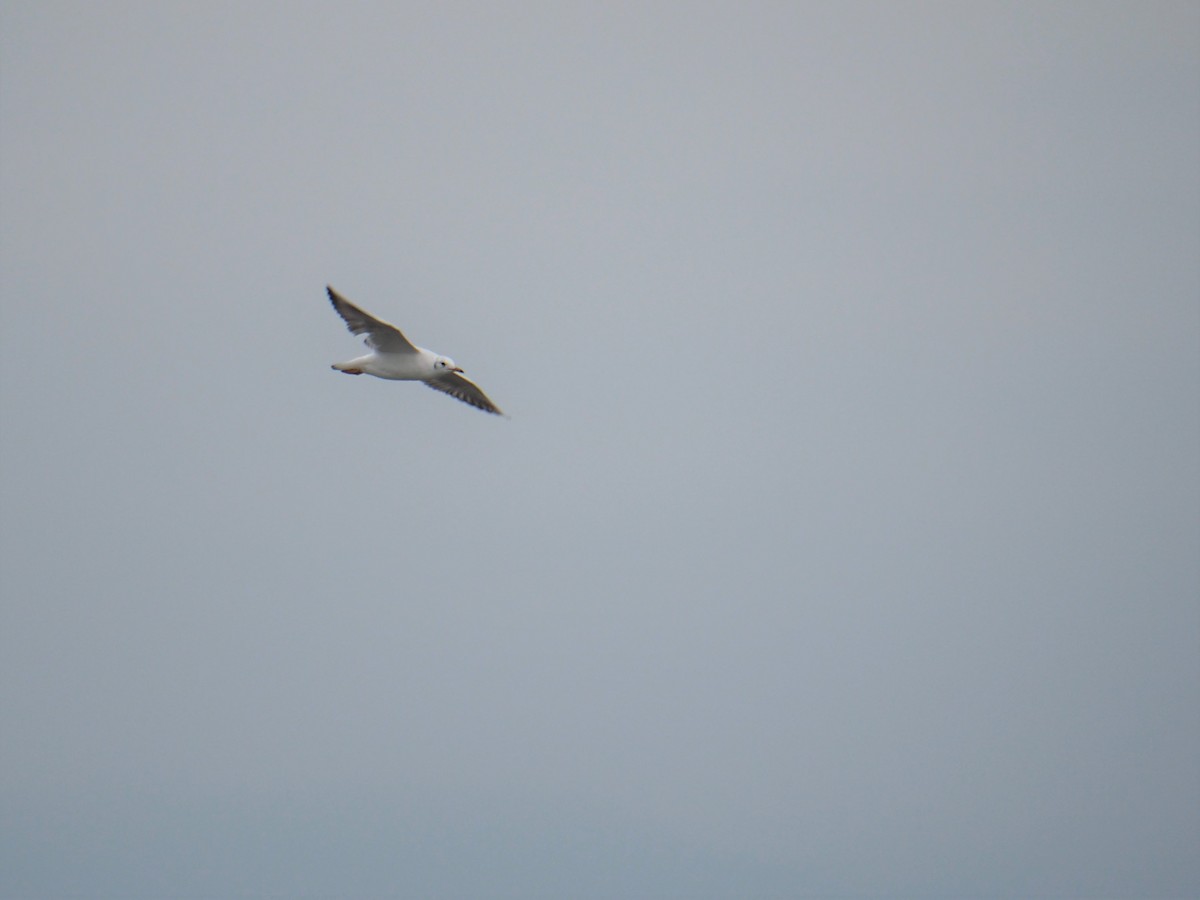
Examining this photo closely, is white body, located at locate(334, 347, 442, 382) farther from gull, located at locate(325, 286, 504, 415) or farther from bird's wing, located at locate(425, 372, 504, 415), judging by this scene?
bird's wing, located at locate(425, 372, 504, 415)

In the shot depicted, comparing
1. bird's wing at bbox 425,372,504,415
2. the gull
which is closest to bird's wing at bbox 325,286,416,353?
the gull

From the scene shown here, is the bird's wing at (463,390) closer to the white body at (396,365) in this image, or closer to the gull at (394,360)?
the gull at (394,360)

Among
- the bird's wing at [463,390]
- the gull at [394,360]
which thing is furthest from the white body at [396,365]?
the bird's wing at [463,390]

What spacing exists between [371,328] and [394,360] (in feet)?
3.23

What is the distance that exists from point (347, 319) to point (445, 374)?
2370 mm

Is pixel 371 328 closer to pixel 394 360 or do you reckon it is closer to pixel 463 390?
pixel 394 360

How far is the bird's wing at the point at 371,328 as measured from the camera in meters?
25.7

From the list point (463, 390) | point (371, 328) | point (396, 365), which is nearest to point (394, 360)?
point (396, 365)

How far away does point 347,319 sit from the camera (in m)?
Result: 25.9

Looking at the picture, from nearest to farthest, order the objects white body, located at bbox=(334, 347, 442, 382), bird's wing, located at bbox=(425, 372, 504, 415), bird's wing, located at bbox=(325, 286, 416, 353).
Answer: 1. bird's wing, located at bbox=(325, 286, 416, 353)
2. white body, located at bbox=(334, 347, 442, 382)
3. bird's wing, located at bbox=(425, 372, 504, 415)

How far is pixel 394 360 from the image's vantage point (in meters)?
→ 26.8

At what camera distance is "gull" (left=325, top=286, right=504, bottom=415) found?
1016 inches

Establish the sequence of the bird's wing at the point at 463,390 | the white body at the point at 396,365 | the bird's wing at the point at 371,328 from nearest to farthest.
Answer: the bird's wing at the point at 371,328 → the white body at the point at 396,365 → the bird's wing at the point at 463,390

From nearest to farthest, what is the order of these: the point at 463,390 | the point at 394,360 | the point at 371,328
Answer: the point at 371,328 < the point at 394,360 < the point at 463,390
